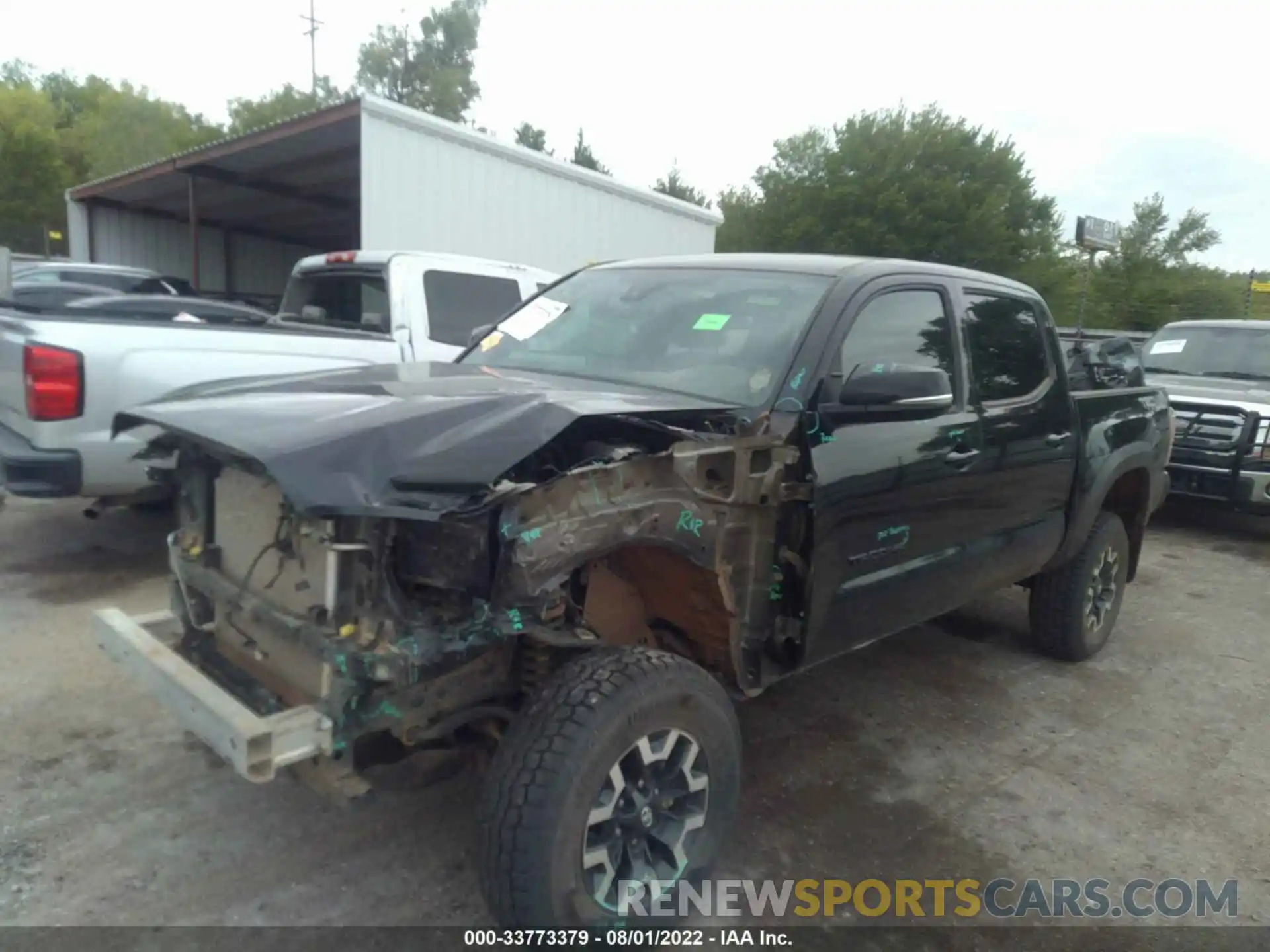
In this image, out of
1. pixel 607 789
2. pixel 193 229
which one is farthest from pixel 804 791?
pixel 193 229

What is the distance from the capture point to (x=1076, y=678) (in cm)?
483

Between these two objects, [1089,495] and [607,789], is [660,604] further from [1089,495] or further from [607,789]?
[1089,495]

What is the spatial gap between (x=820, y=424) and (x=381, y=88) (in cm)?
5777

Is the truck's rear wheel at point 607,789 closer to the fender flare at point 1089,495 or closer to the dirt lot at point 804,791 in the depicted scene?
the dirt lot at point 804,791

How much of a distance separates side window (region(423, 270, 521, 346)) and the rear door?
11.9 feet

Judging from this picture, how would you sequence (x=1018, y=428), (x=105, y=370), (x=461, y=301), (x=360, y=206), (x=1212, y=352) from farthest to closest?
1. (x=1212, y=352)
2. (x=360, y=206)
3. (x=461, y=301)
4. (x=105, y=370)
5. (x=1018, y=428)

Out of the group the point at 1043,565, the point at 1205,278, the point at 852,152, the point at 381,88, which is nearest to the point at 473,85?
the point at 381,88

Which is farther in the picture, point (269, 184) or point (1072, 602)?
point (269, 184)

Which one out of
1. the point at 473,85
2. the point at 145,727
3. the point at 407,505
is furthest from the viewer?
the point at 473,85

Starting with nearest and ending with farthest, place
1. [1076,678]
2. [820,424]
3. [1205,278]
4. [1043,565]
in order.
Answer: [820,424] → [1043,565] → [1076,678] → [1205,278]

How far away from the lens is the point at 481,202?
9.69 m

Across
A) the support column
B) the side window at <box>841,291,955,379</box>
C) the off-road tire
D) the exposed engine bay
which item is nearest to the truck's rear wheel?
the exposed engine bay

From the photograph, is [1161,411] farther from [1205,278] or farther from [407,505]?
[1205,278]

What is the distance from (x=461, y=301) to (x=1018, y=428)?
4.18m
